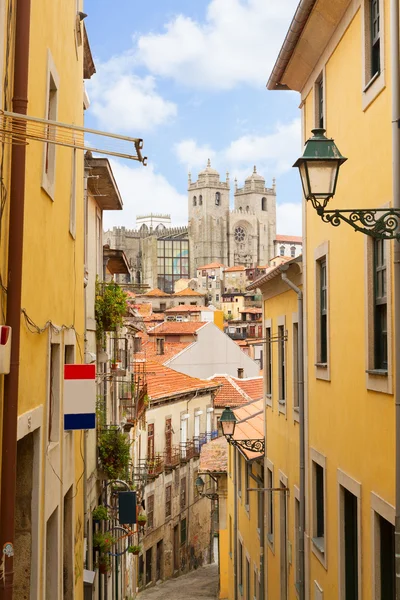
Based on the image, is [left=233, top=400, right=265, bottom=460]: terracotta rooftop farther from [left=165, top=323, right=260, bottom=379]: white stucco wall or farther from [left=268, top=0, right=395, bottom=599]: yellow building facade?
[left=165, top=323, right=260, bottom=379]: white stucco wall

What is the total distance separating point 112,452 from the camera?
683 inches

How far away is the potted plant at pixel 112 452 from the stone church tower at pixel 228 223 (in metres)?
141

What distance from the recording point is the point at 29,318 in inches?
293

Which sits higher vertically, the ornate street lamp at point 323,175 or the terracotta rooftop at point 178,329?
the terracotta rooftop at point 178,329

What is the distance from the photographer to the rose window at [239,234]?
541 ft

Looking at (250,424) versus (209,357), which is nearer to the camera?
(250,424)

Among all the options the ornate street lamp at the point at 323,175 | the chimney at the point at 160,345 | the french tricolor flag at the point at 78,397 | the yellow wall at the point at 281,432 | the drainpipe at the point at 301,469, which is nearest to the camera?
the ornate street lamp at the point at 323,175

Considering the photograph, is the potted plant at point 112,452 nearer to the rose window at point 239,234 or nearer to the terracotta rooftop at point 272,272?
the terracotta rooftop at point 272,272

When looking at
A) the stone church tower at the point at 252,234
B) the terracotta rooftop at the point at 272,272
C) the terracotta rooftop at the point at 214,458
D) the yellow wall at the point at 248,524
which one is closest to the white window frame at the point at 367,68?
the terracotta rooftop at the point at 272,272

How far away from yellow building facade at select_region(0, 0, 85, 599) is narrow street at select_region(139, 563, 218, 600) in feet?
66.2

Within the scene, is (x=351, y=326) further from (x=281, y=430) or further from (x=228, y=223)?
(x=228, y=223)

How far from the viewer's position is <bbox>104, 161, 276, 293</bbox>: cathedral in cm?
15888

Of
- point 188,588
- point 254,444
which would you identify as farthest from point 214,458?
point 254,444

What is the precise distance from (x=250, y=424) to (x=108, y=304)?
638cm
